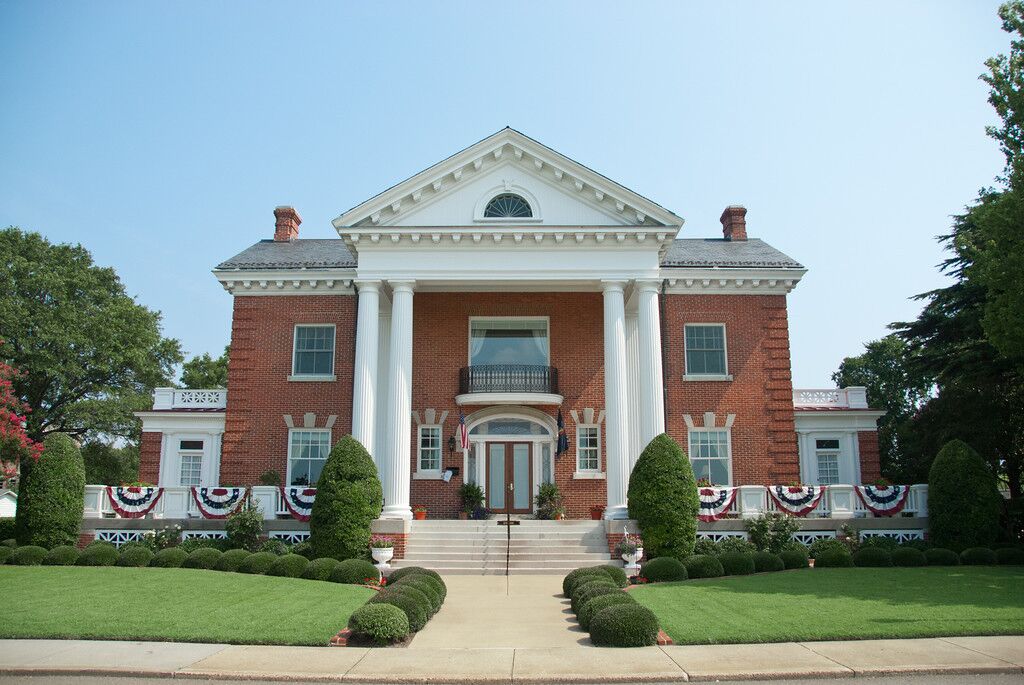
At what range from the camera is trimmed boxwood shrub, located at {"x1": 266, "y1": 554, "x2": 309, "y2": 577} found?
18531 mm

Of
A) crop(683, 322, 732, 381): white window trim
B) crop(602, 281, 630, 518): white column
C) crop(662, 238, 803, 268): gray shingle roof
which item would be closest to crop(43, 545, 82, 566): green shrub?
crop(602, 281, 630, 518): white column

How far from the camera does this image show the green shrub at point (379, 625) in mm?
11273

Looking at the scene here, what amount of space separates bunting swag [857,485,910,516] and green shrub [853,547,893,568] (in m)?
3.26

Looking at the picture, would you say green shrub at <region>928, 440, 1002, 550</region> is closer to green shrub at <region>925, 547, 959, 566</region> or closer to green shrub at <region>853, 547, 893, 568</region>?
green shrub at <region>925, 547, 959, 566</region>

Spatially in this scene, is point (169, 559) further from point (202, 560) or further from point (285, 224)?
point (285, 224)

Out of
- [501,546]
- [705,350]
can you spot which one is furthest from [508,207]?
[501,546]

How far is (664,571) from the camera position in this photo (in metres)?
18.3

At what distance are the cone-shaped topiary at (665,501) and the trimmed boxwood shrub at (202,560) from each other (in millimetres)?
10943

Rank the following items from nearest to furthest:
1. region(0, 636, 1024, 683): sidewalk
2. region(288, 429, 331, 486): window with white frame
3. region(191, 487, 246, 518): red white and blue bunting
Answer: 1. region(0, 636, 1024, 683): sidewalk
2. region(191, 487, 246, 518): red white and blue bunting
3. region(288, 429, 331, 486): window with white frame

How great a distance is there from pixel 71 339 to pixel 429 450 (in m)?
26.5

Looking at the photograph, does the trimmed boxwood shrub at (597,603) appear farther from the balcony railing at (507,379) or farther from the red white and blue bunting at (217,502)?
the balcony railing at (507,379)

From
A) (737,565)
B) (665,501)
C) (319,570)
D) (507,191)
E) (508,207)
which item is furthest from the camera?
(508,207)

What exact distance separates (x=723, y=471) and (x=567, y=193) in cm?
1116

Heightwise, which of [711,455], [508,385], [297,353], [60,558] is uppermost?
[297,353]
